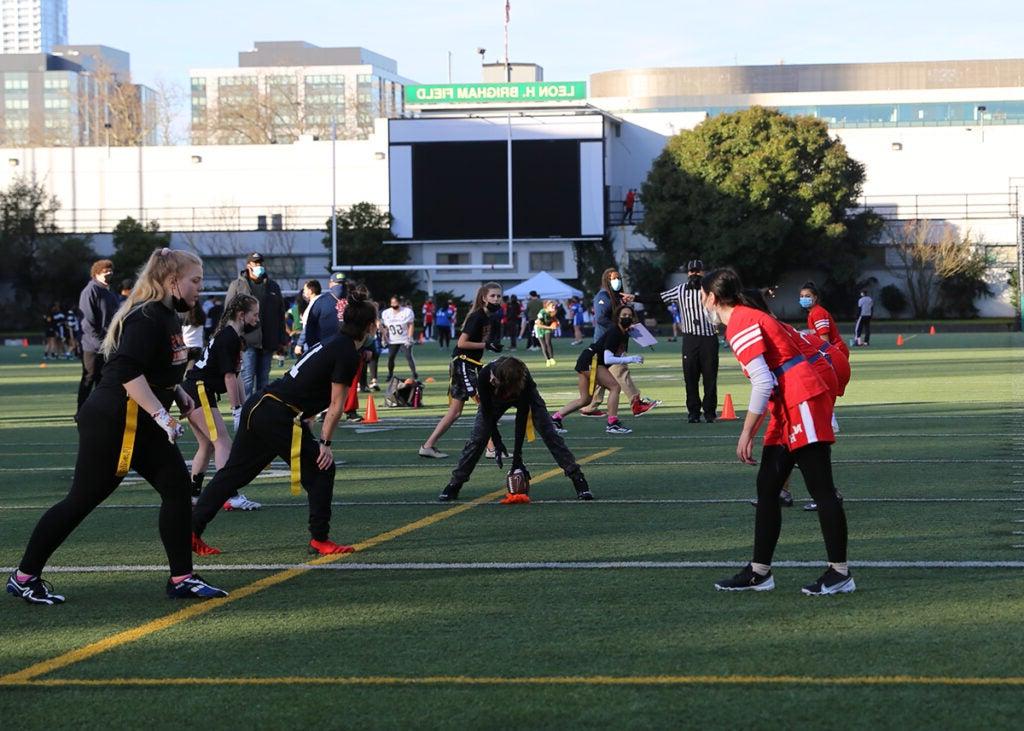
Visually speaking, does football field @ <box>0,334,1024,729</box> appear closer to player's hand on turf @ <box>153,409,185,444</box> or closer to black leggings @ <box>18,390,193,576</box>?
black leggings @ <box>18,390,193,576</box>

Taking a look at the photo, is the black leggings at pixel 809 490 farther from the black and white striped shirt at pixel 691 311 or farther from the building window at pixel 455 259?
the building window at pixel 455 259

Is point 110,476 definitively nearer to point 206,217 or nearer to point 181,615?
point 181,615

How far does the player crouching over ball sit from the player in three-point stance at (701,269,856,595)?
146 inches

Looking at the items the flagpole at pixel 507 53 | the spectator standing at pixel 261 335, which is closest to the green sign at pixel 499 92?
the flagpole at pixel 507 53

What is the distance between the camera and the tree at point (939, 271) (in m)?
74.4

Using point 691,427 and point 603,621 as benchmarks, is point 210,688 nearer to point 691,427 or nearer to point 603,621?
point 603,621

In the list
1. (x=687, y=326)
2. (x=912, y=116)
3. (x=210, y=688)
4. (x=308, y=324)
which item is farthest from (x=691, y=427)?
(x=912, y=116)

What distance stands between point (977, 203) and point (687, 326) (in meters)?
66.5

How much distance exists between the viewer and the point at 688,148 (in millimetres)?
74875

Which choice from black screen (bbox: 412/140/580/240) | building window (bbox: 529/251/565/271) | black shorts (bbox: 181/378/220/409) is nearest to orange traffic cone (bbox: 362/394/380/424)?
black shorts (bbox: 181/378/220/409)

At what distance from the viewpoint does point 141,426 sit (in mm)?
7984

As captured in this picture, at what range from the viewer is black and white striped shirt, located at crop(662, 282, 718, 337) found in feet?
64.6

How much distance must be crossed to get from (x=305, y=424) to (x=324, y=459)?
0.34 metres

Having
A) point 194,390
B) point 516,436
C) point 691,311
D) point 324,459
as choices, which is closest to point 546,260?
point 691,311
